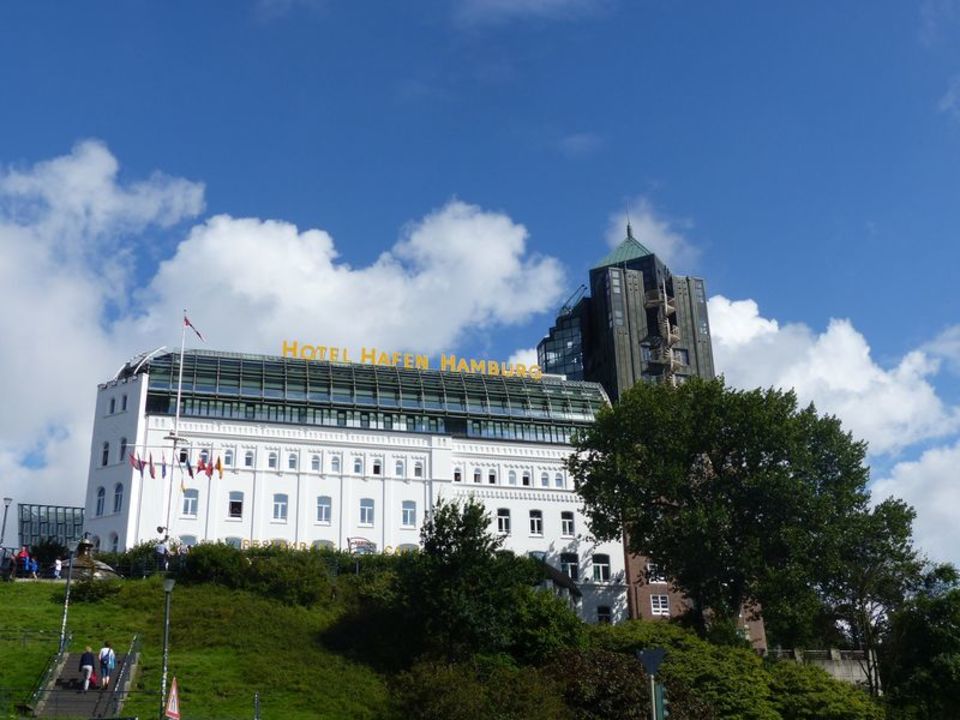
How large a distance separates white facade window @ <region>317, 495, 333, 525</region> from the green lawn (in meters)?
23.2

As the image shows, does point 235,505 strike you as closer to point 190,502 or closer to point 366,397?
point 190,502

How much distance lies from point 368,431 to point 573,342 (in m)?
46.5

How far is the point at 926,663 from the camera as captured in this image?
52156mm

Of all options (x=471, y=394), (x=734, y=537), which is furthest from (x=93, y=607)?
(x=471, y=394)

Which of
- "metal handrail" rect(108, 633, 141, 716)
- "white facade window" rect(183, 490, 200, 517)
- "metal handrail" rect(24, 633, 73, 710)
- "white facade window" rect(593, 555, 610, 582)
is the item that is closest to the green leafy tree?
"white facade window" rect(593, 555, 610, 582)

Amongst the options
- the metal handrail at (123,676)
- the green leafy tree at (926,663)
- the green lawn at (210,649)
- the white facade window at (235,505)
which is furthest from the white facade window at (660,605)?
the metal handrail at (123,676)

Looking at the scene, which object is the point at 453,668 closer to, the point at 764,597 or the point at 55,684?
the point at 55,684

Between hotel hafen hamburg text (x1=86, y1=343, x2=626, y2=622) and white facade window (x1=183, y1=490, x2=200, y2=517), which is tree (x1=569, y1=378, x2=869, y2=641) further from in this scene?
white facade window (x1=183, y1=490, x2=200, y2=517)

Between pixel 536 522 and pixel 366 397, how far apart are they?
16.9m

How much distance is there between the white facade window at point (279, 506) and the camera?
7981cm

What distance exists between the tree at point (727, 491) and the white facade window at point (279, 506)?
929 inches

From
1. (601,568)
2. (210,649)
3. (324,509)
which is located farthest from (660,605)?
(210,649)

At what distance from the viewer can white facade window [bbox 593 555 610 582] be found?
3292 inches

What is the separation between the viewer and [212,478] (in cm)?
7881
